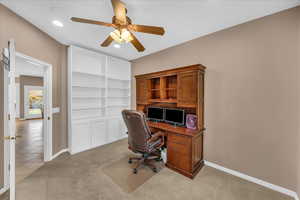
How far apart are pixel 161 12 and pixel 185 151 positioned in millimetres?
2345

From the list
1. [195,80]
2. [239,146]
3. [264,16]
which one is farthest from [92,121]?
[264,16]

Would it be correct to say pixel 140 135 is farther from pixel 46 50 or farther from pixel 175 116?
pixel 46 50

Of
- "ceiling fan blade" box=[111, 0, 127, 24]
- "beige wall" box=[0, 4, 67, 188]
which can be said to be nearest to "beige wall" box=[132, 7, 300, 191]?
"ceiling fan blade" box=[111, 0, 127, 24]

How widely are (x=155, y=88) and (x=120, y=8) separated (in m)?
2.30

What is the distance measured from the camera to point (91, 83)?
12.0ft

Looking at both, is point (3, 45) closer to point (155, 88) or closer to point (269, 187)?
point (155, 88)

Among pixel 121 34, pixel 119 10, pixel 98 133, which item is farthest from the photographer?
pixel 98 133

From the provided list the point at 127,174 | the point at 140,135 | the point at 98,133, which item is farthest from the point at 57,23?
the point at 127,174

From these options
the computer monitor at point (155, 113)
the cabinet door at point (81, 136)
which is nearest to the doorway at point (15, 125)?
the cabinet door at point (81, 136)

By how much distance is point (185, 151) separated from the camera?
2191 millimetres

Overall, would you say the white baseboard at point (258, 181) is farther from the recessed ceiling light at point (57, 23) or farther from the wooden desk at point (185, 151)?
the recessed ceiling light at point (57, 23)

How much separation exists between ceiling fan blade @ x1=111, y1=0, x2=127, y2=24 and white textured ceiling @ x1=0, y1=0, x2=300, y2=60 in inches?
15.2

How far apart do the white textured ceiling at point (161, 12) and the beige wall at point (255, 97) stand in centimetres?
24

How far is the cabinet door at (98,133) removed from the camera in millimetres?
3379
